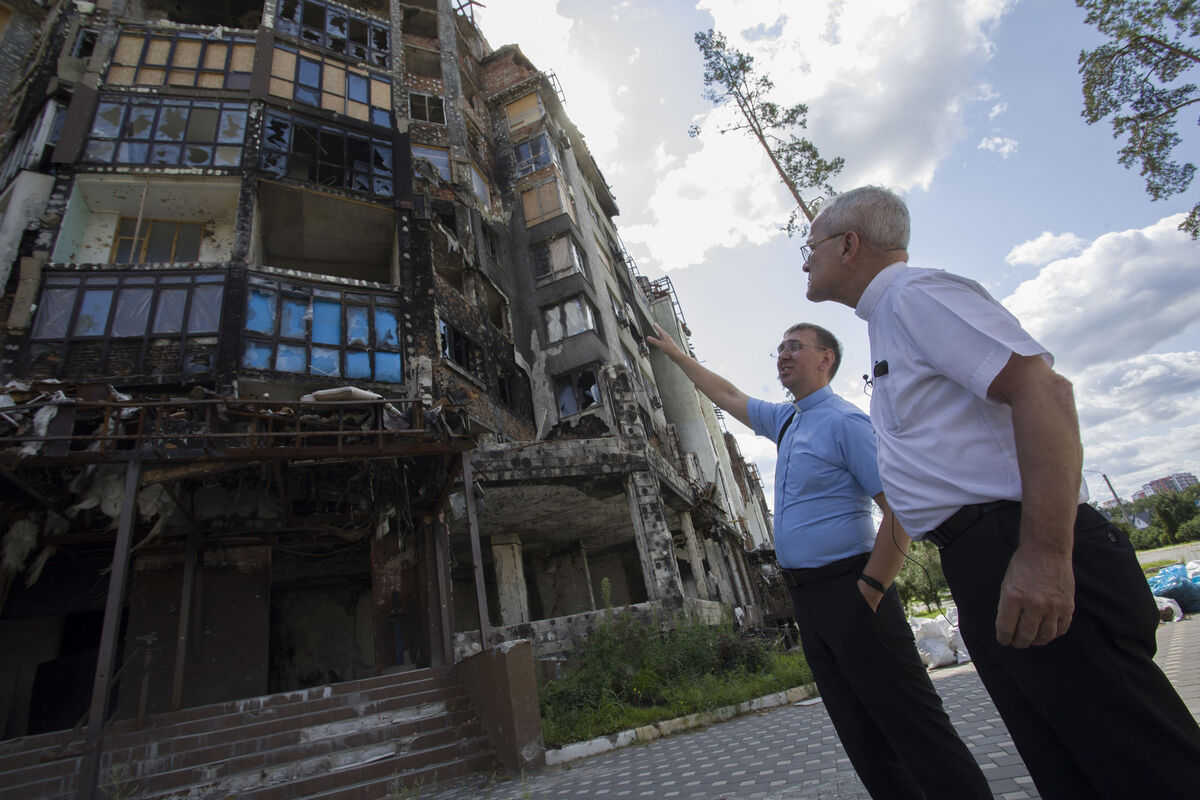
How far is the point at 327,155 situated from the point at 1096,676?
60.7ft

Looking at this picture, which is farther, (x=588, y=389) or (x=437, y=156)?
(x=437, y=156)

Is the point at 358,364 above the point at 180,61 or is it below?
below

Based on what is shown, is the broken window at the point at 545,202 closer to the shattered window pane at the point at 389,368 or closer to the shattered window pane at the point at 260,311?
the shattered window pane at the point at 389,368

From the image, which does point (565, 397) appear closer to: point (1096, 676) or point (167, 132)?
point (167, 132)

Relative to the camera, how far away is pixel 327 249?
16.3 meters

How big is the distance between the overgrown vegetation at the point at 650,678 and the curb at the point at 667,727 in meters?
0.17

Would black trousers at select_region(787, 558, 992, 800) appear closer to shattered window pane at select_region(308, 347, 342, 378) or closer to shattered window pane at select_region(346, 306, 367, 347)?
shattered window pane at select_region(308, 347, 342, 378)

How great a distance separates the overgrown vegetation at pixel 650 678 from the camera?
760 cm

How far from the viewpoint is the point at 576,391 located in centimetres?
2006

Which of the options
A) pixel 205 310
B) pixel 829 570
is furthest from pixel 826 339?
pixel 205 310

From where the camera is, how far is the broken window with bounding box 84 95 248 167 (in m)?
13.3

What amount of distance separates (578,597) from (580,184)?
2067 cm

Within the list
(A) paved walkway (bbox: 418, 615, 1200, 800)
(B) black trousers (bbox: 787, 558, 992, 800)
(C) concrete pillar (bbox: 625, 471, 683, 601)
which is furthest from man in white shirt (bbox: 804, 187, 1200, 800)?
(C) concrete pillar (bbox: 625, 471, 683, 601)

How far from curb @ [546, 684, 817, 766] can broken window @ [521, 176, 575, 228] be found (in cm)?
2016
